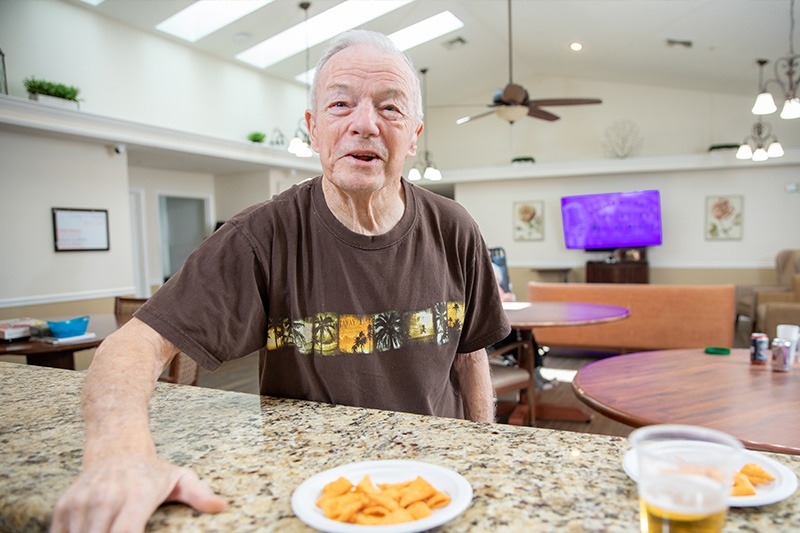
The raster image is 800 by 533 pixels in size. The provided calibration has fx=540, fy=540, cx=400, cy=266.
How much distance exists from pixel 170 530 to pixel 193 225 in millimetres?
8524

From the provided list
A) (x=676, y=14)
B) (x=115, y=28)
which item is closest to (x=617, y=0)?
(x=676, y=14)

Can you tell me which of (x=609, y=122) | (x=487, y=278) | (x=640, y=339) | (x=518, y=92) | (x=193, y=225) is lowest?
(x=640, y=339)

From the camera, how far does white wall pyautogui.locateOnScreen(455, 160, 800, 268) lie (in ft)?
26.7

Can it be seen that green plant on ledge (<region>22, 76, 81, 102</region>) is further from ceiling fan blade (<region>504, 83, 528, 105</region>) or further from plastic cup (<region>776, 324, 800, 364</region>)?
plastic cup (<region>776, 324, 800, 364</region>)

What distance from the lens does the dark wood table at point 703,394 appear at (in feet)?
4.77

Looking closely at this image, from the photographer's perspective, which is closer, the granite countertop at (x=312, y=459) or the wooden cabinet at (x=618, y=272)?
the granite countertop at (x=312, y=459)

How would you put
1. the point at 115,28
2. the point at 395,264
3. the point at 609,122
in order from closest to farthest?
the point at 395,264 < the point at 115,28 < the point at 609,122

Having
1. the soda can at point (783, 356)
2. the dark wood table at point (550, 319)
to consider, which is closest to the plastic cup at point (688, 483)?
the soda can at point (783, 356)

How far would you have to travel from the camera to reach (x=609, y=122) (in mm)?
8891

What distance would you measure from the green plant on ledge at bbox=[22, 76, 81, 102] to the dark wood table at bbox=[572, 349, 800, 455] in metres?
4.95

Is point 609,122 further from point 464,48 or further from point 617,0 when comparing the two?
point 617,0

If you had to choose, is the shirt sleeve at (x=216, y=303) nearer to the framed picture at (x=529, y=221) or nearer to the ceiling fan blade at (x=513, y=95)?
the ceiling fan blade at (x=513, y=95)

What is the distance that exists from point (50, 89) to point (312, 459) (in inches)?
207

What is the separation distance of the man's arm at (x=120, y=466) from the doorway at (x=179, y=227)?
788cm
